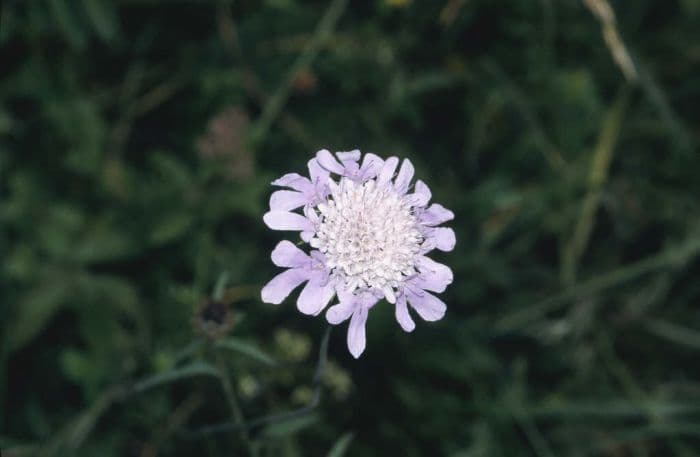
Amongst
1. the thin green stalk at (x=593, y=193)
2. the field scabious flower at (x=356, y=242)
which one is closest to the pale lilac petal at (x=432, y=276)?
the field scabious flower at (x=356, y=242)

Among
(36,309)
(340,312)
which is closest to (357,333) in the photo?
(340,312)

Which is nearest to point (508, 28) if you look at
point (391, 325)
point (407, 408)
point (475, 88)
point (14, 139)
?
point (475, 88)

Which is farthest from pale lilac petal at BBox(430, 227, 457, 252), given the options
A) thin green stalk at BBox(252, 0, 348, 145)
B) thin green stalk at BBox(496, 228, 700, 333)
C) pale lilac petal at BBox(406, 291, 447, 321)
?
thin green stalk at BBox(496, 228, 700, 333)

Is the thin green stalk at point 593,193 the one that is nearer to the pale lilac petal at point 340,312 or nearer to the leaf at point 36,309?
the pale lilac petal at point 340,312

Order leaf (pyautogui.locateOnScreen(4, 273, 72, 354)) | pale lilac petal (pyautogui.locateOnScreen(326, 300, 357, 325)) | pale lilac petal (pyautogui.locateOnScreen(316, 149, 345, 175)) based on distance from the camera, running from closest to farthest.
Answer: pale lilac petal (pyautogui.locateOnScreen(326, 300, 357, 325)) → pale lilac petal (pyautogui.locateOnScreen(316, 149, 345, 175)) → leaf (pyautogui.locateOnScreen(4, 273, 72, 354))

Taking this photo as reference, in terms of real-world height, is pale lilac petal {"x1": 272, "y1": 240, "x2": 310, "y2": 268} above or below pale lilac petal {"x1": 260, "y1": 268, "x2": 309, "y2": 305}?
above

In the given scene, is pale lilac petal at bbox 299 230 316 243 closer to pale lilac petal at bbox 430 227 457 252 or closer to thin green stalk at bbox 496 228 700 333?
pale lilac petal at bbox 430 227 457 252

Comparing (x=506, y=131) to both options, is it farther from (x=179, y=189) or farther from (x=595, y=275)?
(x=179, y=189)
